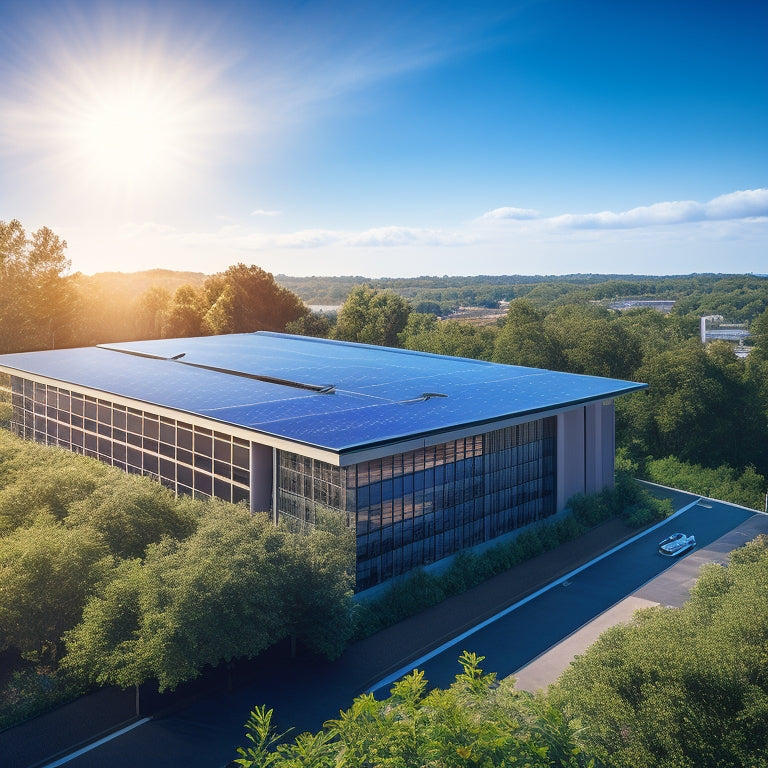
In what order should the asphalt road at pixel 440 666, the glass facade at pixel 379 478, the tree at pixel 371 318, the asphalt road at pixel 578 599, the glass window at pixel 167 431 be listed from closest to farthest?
1. the asphalt road at pixel 440 666
2. the asphalt road at pixel 578 599
3. the glass facade at pixel 379 478
4. the glass window at pixel 167 431
5. the tree at pixel 371 318

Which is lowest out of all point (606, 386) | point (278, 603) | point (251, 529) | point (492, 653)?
point (492, 653)

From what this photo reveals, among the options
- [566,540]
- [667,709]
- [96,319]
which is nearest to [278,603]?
[667,709]

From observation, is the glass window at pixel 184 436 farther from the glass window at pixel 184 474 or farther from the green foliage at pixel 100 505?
the green foliage at pixel 100 505

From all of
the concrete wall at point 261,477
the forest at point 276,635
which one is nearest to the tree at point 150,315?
the forest at point 276,635

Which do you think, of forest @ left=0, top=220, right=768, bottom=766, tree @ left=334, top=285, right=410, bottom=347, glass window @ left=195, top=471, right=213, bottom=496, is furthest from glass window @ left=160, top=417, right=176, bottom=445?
tree @ left=334, top=285, right=410, bottom=347

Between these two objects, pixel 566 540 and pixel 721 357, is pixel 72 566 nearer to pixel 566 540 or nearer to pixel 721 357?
pixel 566 540

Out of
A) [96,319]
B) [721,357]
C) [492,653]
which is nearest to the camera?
[492,653]

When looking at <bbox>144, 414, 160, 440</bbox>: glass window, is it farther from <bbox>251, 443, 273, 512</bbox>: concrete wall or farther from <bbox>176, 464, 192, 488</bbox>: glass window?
<bbox>251, 443, 273, 512</bbox>: concrete wall
